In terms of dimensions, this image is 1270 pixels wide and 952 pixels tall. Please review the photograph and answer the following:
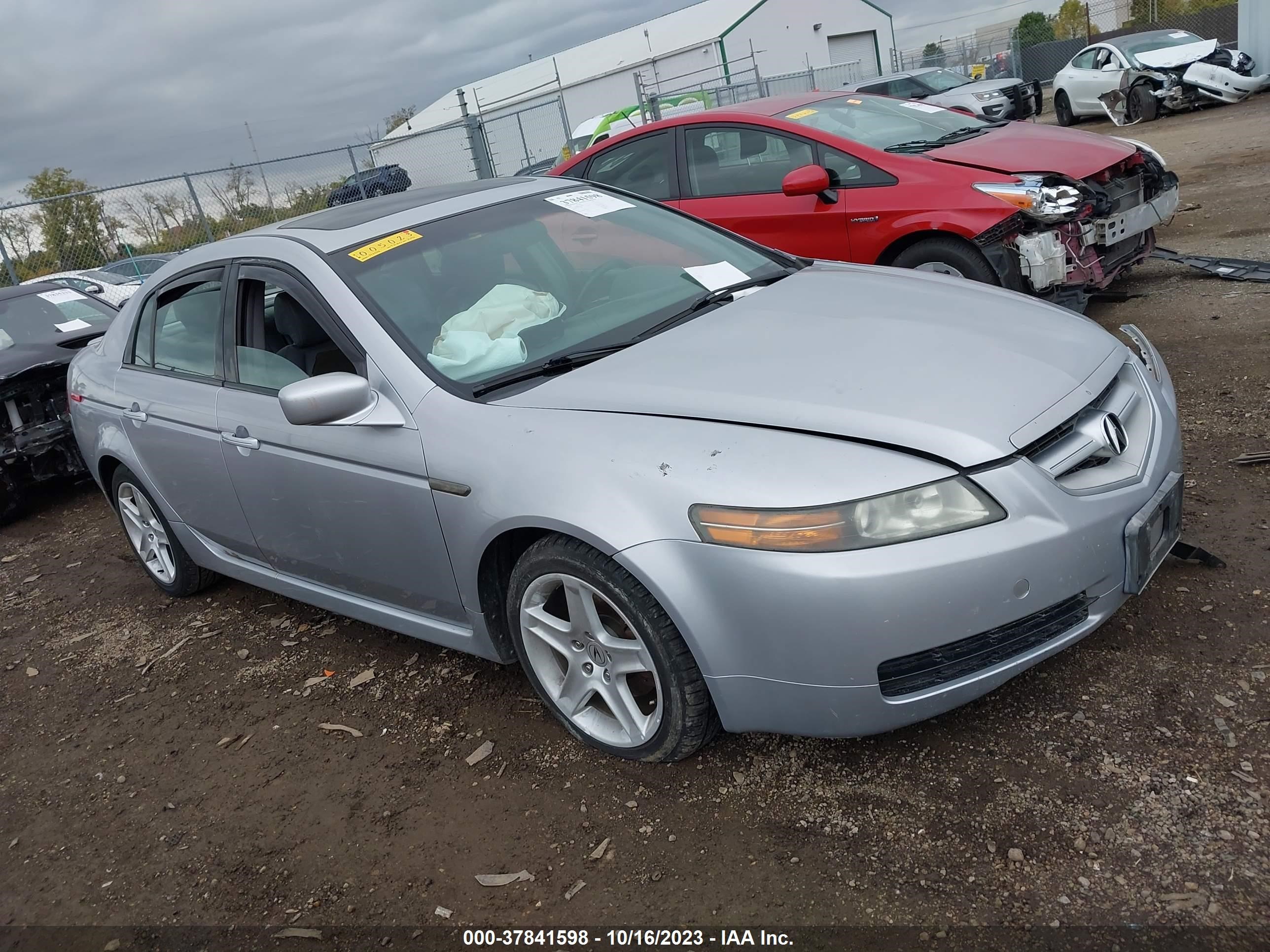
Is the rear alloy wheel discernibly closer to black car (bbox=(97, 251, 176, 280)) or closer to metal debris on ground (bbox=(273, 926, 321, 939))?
black car (bbox=(97, 251, 176, 280))

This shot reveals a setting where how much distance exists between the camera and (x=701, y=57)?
33.8m

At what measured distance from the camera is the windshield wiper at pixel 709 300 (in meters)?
3.08

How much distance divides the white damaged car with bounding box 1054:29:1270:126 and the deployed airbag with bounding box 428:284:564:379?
56.8 ft

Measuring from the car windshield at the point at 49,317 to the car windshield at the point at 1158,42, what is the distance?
1734 centimetres

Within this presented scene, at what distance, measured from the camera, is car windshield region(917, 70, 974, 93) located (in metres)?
18.5

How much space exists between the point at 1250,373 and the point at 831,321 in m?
2.86

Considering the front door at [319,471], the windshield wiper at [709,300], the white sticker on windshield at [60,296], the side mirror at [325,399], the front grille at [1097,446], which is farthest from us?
the white sticker on windshield at [60,296]

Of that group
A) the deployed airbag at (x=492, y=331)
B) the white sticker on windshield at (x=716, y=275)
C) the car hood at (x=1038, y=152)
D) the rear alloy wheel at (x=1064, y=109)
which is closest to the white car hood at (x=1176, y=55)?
the rear alloy wheel at (x=1064, y=109)

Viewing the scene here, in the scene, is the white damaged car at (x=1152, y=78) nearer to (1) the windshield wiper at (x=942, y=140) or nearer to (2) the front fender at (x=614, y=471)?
(1) the windshield wiper at (x=942, y=140)

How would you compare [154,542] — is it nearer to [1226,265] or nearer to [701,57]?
[1226,265]

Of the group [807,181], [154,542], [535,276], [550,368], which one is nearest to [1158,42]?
[807,181]

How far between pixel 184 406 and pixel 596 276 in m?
1.72

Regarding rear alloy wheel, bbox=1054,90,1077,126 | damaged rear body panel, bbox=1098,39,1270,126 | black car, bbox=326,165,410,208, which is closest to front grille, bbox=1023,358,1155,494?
black car, bbox=326,165,410,208

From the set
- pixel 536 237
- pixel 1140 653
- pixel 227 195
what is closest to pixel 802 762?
pixel 1140 653
